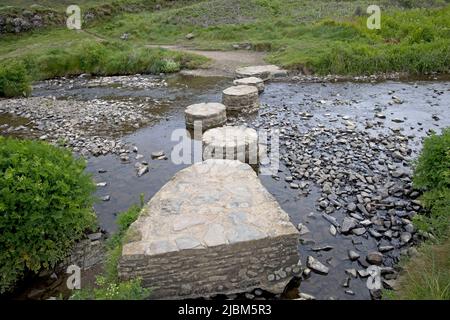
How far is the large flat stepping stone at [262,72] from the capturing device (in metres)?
16.6

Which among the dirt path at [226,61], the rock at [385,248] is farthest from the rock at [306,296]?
the dirt path at [226,61]

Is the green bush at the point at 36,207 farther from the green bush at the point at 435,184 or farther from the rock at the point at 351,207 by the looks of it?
the green bush at the point at 435,184

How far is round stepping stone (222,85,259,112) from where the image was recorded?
13.1 m

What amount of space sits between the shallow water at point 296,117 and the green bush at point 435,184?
3.47 ft

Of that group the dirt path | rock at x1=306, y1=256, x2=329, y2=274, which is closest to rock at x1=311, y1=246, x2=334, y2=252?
rock at x1=306, y1=256, x2=329, y2=274

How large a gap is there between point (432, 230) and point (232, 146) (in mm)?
4637

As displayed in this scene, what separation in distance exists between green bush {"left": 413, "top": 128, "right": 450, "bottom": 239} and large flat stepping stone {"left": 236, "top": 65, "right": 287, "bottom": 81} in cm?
984

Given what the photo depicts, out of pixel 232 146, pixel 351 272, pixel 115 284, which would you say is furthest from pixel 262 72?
pixel 115 284

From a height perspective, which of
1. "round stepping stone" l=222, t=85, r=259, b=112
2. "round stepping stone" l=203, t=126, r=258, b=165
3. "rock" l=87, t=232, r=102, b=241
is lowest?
"rock" l=87, t=232, r=102, b=241

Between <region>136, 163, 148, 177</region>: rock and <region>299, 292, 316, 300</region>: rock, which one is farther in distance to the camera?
<region>136, 163, 148, 177</region>: rock

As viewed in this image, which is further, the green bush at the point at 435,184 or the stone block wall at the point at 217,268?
the green bush at the point at 435,184

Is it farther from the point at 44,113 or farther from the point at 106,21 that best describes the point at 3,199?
Result: the point at 106,21

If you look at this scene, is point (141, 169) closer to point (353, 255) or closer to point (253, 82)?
point (353, 255)

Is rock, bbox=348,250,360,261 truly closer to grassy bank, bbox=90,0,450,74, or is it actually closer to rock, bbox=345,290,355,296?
rock, bbox=345,290,355,296
